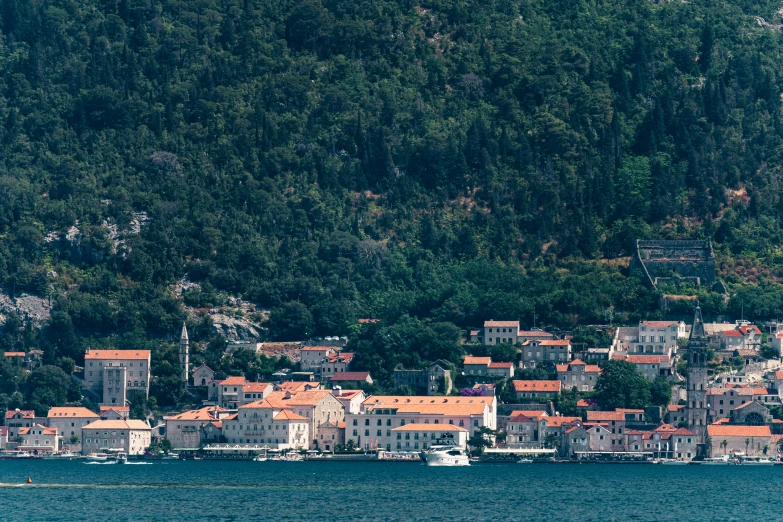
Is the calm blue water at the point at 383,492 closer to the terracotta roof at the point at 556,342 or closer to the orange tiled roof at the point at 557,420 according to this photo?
the orange tiled roof at the point at 557,420

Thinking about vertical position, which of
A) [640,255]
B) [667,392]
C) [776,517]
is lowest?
[776,517]

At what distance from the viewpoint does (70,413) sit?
586 ft

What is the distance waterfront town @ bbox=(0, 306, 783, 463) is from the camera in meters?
170

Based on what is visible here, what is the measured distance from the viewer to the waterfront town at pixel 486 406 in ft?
556

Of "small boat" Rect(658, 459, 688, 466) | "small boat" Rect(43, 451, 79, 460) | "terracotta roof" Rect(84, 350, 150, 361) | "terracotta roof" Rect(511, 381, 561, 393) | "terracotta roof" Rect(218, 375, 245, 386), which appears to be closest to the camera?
"small boat" Rect(658, 459, 688, 466)

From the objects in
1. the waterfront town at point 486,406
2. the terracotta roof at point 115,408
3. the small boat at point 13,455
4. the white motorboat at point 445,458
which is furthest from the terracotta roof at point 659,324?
the small boat at point 13,455

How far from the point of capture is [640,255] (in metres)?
196

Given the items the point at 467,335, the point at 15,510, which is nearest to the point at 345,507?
the point at 15,510

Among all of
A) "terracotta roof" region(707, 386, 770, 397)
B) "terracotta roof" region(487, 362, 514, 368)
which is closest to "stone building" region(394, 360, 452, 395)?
"terracotta roof" region(487, 362, 514, 368)

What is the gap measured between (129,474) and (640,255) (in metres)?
60.4

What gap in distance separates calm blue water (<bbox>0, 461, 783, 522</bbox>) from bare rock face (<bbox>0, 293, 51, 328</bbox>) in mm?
26096

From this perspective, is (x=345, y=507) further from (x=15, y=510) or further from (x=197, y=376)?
(x=197, y=376)

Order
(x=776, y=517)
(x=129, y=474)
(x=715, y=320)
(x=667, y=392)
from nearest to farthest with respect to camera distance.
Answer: (x=776, y=517)
(x=129, y=474)
(x=667, y=392)
(x=715, y=320)

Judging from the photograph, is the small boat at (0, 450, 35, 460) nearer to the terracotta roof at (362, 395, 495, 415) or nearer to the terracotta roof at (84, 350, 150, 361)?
the terracotta roof at (84, 350, 150, 361)
